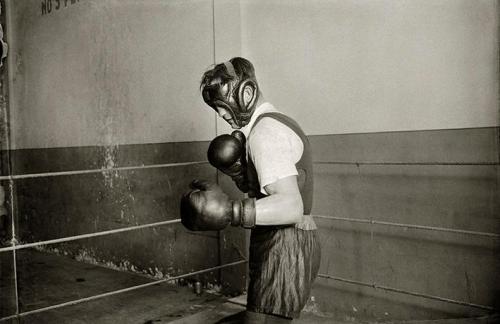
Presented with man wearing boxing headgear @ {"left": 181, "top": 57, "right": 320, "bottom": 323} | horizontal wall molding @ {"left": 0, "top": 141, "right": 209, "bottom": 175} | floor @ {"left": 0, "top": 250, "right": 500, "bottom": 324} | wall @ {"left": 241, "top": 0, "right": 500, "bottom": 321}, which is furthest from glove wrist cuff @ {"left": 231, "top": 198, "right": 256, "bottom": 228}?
horizontal wall molding @ {"left": 0, "top": 141, "right": 209, "bottom": 175}

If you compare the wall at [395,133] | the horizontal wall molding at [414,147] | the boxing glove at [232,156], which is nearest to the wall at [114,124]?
the wall at [395,133]

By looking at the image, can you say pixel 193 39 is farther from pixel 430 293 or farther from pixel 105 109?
pixel 430 293

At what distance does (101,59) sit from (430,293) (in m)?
4.18

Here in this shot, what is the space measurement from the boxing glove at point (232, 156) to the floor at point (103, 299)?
1.49m

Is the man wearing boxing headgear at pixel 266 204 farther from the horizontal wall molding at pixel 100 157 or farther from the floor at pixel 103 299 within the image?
the horizontal wall molding at pixel 100 157

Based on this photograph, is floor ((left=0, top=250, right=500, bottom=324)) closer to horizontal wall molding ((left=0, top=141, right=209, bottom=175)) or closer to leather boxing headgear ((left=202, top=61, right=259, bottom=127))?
horizontal wall molding ((left=0, top=141, right=209, bottom=175))

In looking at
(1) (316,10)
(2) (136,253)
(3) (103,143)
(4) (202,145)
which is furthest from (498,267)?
(3) (103,143)

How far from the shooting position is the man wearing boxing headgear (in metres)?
1.72

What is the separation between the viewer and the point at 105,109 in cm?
532

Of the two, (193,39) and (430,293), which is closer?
(430,293)

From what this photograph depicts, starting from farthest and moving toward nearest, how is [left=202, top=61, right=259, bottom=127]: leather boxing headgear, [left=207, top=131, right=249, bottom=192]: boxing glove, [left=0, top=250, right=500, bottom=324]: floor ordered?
1. [left=0, top=250, right=500, bottom=324]: floor
2. [left=207, top=131, right=249, bottom=192]: boxing glove
3. [left=202, top=61, right=259, bottom=127]: leather boxing headgear

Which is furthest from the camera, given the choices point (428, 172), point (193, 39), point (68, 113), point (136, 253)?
point (68, 113)

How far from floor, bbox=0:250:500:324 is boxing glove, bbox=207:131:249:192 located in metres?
1.49

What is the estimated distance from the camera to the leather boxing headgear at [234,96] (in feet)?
6.38
